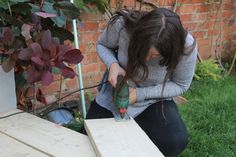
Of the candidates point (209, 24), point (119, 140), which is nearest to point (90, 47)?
point (209, 24)

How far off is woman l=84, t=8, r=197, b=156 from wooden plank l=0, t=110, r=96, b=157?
40cm

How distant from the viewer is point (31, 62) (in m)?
2.04

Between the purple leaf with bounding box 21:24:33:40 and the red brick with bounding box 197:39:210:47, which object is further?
the red brick with bounding box 197:39:210:47

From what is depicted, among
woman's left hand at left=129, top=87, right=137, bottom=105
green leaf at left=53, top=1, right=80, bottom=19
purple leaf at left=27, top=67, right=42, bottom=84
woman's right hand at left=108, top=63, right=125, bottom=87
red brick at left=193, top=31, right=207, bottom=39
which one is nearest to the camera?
purple leaf at left=27, top=67, right=42, bottom=84

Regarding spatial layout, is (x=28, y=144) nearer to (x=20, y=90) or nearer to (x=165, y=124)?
(x=165, y=124)

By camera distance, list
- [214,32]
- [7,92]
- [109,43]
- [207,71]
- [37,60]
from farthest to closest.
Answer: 1. [214,32]
2. [207,71]
3. [109,43]
4. [7,92]
5. [37,60]

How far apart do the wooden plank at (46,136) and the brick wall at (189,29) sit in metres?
1.26

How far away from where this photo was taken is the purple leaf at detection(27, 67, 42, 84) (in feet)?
6.57

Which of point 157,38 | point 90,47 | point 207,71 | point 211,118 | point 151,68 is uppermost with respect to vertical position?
point 157,38

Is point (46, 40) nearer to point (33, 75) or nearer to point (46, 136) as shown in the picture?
point (33, 75)

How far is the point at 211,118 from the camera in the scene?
3188 mm

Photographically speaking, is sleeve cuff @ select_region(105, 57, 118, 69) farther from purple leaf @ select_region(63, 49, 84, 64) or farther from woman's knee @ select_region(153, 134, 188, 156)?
woman's knee @ select_region(153, 134, 188, 156)

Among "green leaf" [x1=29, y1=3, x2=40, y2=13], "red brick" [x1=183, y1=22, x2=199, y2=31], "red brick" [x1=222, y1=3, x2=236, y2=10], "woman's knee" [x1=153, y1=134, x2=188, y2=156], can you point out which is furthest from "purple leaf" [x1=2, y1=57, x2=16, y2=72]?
"red brick" [x1=222, y1=3, x2=236, y2=10]

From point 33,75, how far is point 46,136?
32 centimetres
